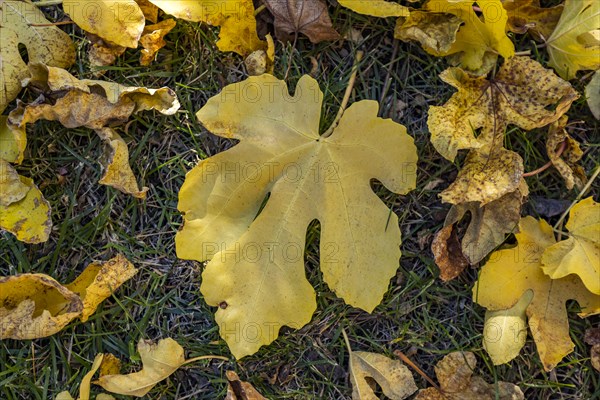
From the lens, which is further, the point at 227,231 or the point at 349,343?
the point at 349,343

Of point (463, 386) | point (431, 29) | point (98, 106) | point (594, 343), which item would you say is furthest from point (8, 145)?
point (594, 343)

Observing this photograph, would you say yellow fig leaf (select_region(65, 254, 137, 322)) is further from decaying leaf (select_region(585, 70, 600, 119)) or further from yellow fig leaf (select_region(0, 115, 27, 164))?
decaying leaf (select_region(585, 70, 600, 119))

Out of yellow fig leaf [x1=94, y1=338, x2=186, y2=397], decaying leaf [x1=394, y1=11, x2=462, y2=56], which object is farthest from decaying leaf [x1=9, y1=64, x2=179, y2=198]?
decaying leaf [x1=394, y1=11, x2=462, y2=56]

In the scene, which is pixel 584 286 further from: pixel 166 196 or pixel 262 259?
pixel 166 196

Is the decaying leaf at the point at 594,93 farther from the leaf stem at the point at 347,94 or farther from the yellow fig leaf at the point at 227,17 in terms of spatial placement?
the yellow fig leaf at the point at 227,17

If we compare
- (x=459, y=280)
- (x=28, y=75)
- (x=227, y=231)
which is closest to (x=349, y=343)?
(x=459, y=280)

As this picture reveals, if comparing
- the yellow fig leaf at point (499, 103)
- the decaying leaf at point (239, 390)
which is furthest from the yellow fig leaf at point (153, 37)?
the decaying leaf at point (239, 390)
